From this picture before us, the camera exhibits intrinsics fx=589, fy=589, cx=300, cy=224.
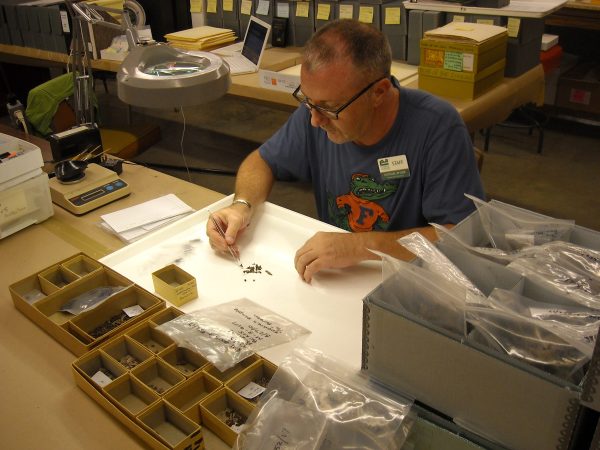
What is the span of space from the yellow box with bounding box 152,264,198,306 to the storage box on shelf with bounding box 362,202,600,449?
1.79 ft

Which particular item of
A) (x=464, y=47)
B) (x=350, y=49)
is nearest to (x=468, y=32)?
(x=464, y=47)

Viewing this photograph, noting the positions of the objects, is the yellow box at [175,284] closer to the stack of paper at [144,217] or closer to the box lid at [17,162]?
the stack of paper at [144,217]

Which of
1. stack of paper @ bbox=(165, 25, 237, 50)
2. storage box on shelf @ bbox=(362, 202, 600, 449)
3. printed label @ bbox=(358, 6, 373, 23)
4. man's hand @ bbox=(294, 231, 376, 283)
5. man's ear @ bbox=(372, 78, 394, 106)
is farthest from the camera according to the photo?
stack of paper @ bbox=(165, 25, 237, 50)

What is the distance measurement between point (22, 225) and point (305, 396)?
115cm

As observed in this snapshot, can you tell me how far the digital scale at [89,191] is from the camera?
1862 mm

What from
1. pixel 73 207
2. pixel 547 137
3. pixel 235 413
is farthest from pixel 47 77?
pixel 235 413

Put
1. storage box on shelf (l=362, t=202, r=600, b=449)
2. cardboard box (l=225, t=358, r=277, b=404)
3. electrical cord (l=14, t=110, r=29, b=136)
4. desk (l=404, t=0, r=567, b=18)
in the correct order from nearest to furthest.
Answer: storage box on shelf (l=362, t=202, r=600, b=449), cardboard box (l=225, t=358, r=277, b=404), desk (l=404, t=0, r=567, b=18), electrical cord (l=14, t=110, r=29, b=136)

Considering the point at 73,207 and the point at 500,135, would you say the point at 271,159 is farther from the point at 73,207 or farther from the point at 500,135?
the point at 500,135

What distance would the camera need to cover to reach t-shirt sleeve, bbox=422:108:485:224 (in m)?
1.58

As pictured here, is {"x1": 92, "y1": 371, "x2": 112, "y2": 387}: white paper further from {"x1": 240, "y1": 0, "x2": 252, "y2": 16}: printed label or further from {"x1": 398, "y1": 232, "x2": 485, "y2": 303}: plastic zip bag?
{"x1": 240, "y1": 0, "x2": 252, "y2": 16}: printed label

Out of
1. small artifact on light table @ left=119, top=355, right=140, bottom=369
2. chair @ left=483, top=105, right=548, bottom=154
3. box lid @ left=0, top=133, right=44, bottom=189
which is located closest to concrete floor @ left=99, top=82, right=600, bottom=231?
chair @ left=483, top=105, right=548, bottom=154

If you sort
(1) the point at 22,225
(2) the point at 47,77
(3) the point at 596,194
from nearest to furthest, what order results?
(1) the point at 22,225, (3) the point at 596,194, (2) the point at 47,77

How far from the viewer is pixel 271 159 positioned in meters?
1.97

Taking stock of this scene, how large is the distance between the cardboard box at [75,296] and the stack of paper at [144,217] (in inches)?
7.9
